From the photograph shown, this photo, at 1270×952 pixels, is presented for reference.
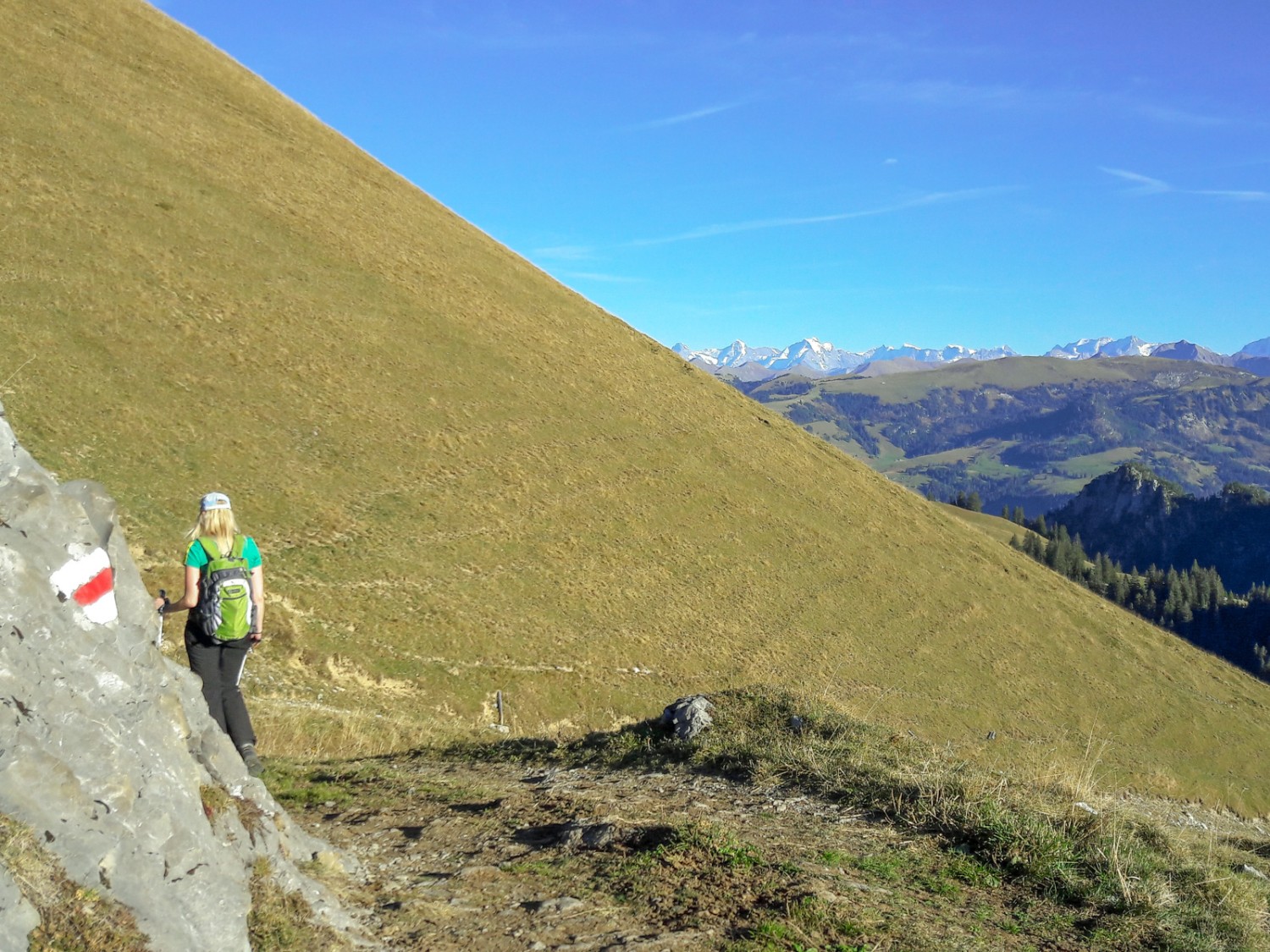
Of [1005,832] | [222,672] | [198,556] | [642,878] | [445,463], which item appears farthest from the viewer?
[445,463]

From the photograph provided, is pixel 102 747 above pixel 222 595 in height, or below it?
below

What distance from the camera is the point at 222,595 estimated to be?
7762 millimetres

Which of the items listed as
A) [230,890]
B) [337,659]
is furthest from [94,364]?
[230,890]

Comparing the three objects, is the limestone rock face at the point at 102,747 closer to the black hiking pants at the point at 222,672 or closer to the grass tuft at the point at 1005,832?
the black hiking pants at the point at 222,672

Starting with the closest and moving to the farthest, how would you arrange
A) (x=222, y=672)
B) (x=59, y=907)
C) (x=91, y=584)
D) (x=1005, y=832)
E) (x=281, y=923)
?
(x=59, y=907) → (x=281, y=923) → (x=91, y=584) → (x=222, y=672) → (x=1005, y=832)

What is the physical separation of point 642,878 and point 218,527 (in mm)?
4774

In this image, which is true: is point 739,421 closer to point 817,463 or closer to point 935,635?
point 817,463

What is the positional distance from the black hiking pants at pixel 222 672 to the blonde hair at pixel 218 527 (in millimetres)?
796

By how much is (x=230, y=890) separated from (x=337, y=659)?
75.2 ft

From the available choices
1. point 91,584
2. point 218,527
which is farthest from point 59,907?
point 218,527

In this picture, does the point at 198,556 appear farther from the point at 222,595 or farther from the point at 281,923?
the point at 281,923

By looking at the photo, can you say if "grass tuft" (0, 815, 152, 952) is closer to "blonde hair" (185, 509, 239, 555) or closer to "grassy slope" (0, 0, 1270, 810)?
"blonde hair" (185, 509, 239, 555)

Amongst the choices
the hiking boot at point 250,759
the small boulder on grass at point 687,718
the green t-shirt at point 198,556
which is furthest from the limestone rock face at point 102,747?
the small boulder on grass at point 687,718

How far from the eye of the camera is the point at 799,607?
46.8 meters
